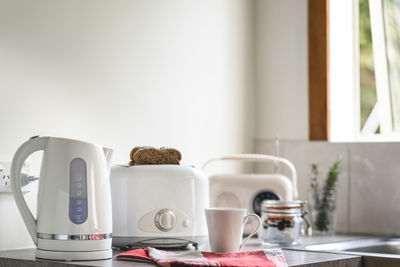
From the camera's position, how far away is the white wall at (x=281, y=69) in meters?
2.61

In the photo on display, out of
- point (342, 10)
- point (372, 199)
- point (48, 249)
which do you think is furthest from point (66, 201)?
point (342, 10)

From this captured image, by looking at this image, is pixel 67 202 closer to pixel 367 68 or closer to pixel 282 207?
pixel 282 207

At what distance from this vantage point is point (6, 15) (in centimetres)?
170

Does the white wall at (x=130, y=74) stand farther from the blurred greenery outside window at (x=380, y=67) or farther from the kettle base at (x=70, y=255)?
the blurred greenery outside window at (x=380, y=67)

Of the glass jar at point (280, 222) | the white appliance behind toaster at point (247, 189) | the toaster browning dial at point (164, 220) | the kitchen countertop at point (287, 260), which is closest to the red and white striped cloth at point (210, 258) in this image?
the kitchen countertop at point (287, 260)

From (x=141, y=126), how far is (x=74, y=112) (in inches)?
11.4

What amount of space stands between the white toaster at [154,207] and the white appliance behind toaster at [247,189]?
0.51 meters

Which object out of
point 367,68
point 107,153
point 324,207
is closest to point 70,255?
point 107,153

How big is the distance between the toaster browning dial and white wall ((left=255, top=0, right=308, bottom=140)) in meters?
1.03

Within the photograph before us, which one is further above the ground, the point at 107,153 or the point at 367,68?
the point at 367,68

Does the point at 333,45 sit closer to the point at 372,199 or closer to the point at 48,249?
the point at 372,199

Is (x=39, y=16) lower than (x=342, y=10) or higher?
lower

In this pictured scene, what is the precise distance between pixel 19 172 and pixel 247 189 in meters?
0.91

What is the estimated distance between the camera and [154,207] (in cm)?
169
